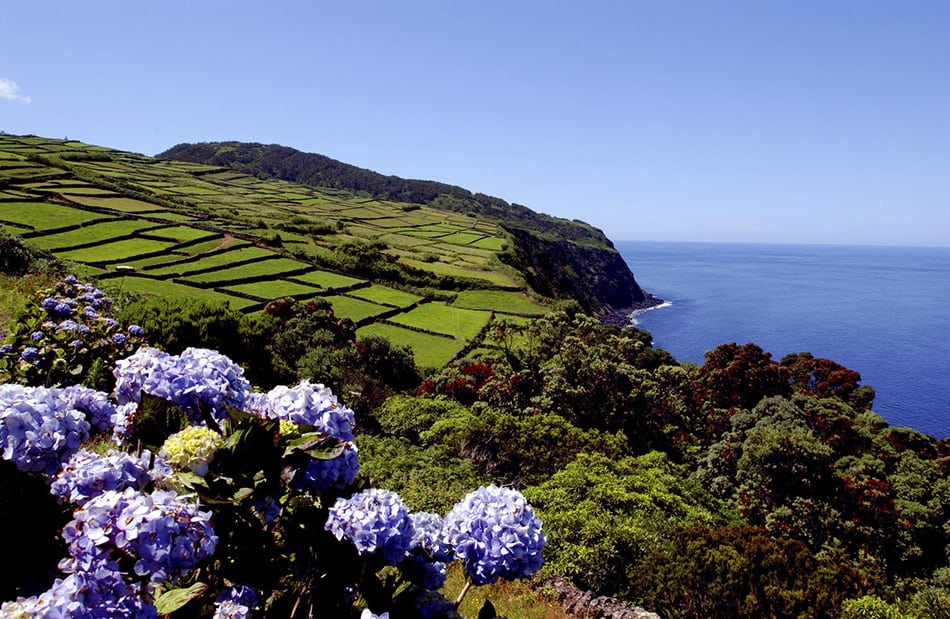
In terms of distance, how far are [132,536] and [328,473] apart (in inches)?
37.0

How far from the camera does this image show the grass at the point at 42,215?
35.2 meters

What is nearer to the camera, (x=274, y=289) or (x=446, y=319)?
(x=274, y=289)

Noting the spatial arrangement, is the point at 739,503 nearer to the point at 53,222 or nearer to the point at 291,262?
the point at 291,262

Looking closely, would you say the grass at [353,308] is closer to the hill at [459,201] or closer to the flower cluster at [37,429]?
the flower cluster at [37,429]

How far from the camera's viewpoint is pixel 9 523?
2.51 m

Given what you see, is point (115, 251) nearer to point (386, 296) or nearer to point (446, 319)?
point (386, 296)

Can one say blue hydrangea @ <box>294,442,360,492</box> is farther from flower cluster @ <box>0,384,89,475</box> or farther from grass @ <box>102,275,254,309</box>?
grass @ <box>102,275,254,309</box>

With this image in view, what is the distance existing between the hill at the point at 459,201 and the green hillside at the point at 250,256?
56.2 m

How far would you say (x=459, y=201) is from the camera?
170 metres

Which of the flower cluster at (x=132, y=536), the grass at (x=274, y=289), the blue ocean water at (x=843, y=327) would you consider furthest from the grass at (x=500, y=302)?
the flower cluster at (x=132, y=536)

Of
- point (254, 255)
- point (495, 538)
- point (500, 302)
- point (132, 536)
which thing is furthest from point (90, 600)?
point (254, 255)

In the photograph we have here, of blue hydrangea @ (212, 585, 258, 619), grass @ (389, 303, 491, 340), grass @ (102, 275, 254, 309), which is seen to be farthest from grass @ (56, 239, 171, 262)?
blue hydrangea @ (212, 585, 258, 619)

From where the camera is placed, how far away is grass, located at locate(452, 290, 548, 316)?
137 feet

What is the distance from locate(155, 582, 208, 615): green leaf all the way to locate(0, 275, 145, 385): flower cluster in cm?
531
